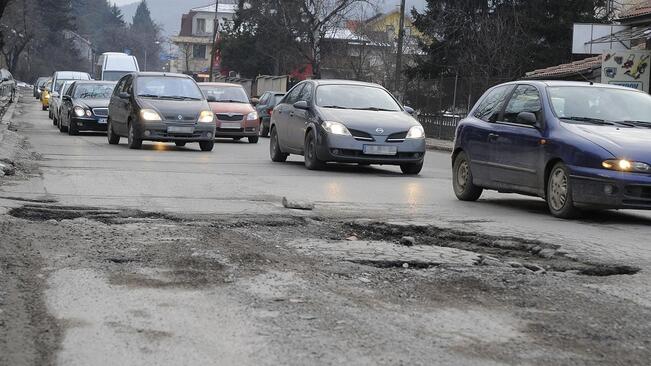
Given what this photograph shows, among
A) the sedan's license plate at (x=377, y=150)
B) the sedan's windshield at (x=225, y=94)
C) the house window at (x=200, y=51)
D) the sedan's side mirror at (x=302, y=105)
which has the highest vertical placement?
the house window at (x=200, y=51)

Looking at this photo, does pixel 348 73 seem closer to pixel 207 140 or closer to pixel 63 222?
pixel 207 140

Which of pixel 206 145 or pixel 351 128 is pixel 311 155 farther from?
pixel 206 145

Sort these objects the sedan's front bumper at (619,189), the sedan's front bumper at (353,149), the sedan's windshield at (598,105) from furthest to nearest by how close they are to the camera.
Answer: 1. the sedan's front bumper at (353,149)
2. the sedan's windshield at (598,105)
3. the sedan's front bumper at (619,189)

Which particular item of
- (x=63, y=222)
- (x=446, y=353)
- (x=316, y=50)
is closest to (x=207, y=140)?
(x=63, y=222)

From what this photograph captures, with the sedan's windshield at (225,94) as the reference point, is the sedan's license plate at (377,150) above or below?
below

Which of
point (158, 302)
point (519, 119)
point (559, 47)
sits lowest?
point (158, 302)

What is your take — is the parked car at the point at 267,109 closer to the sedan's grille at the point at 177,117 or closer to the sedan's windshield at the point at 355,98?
the sedan's grille at the point at 177,117

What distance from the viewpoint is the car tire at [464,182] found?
11758 millimetres

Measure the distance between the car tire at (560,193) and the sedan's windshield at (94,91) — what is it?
1894cm

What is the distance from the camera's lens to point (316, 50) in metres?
58.4

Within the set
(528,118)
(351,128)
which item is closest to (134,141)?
(351,128)

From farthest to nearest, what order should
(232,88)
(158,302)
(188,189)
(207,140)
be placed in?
1. (232,88)
2. (207,140)
3. (188,189)
4. (158,302)

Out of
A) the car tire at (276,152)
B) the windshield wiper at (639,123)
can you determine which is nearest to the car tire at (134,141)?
the car tire at (276,152)

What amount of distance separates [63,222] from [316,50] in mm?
50699
